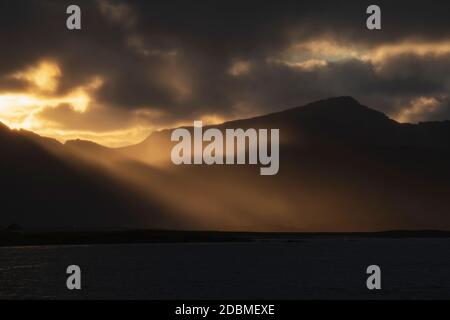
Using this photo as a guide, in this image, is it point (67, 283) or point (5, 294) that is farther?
point (67, 283)

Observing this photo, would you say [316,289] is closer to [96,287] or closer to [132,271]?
[96,287]

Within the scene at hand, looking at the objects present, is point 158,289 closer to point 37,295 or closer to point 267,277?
point 37,295
